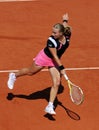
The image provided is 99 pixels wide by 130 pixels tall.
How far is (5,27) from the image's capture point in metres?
14.0

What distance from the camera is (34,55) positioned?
488 inches

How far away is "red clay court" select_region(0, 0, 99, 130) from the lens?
9688mm

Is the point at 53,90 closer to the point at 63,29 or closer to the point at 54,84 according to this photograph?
the point at 54,84

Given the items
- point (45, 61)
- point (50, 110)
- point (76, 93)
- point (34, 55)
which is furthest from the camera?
point (34, 55)

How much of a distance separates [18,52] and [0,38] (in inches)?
39.0

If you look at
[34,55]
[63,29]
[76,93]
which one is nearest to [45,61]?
[63,29]

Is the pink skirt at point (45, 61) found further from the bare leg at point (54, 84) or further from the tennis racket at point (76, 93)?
the tennis racket at point (76, 93)

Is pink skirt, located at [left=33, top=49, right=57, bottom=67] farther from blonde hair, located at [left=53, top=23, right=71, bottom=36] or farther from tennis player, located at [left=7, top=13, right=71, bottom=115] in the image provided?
blonde hair, located at [left=53, top=23, right=71, bottom=36]

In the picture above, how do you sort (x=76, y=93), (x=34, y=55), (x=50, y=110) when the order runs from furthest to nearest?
(x=34, y=55) < (x=50, y=110) < (x=76, y=93)

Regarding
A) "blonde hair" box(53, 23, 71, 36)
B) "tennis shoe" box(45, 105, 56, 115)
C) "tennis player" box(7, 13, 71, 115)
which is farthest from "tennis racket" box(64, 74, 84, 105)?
"blonde hair" box(53, 23, 71, 36)

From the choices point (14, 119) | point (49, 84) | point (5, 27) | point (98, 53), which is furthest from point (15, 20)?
point (14, 119)

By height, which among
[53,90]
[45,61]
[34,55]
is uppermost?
[34,55]

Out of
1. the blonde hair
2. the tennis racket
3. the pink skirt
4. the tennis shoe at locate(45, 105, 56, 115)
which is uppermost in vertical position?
the blonde hair

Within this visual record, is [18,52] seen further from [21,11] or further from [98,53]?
[21,11]
